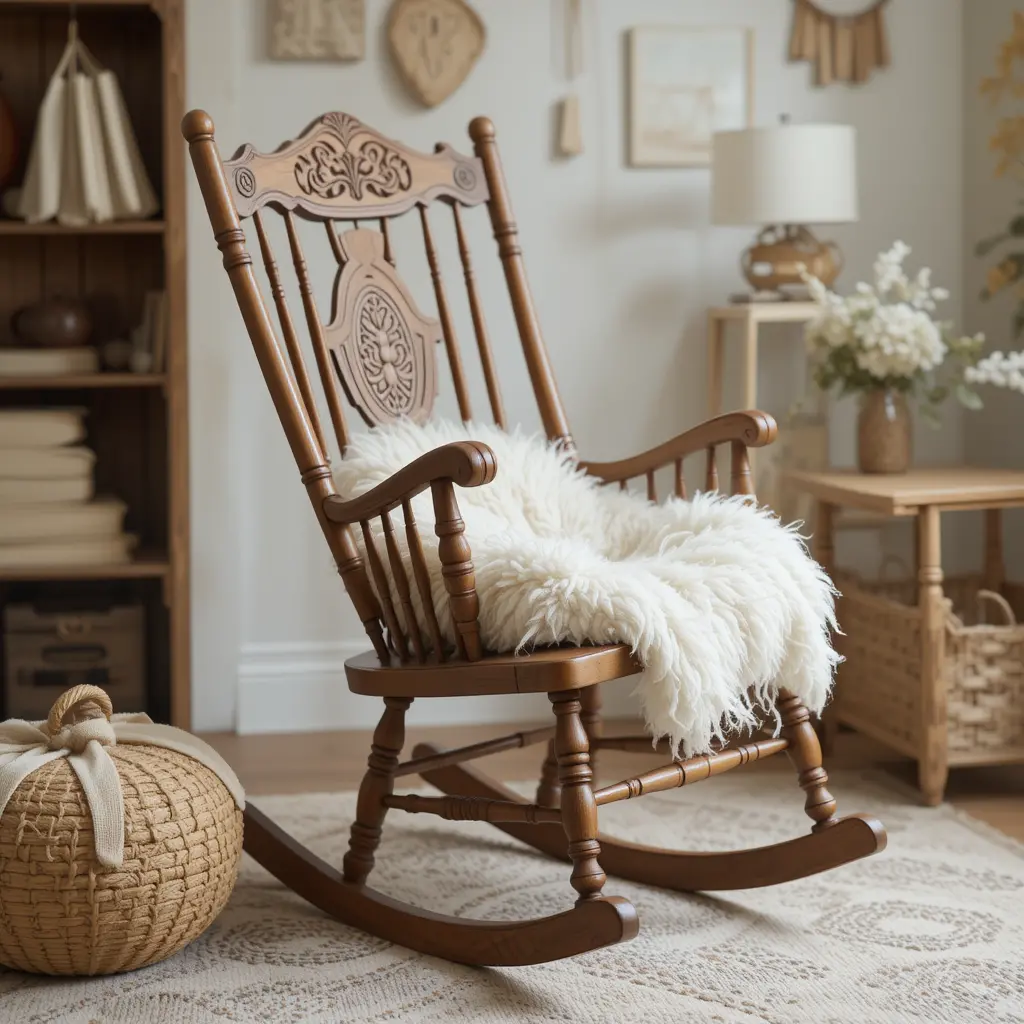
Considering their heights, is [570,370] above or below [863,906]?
above

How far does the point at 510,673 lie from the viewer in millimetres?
1654

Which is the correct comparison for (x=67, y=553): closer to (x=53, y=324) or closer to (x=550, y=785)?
(x=53, y=324)

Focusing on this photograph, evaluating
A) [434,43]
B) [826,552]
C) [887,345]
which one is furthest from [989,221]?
[434,43]

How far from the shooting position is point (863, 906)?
2.00 meters

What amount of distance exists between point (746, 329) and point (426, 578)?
136 centimetres

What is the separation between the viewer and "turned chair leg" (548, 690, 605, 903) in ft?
5.41

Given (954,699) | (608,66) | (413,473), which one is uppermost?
(608,66)

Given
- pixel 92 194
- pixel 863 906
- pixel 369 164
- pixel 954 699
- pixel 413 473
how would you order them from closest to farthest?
1. pixel 413 473
2. pixel 863 906
3. pixel 369 164
4. pixel 954 699
5. pixel 92 194

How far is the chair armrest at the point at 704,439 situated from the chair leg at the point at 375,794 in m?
0.50

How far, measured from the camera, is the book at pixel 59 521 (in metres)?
2.78

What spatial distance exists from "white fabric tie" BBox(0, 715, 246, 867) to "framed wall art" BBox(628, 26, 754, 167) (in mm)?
1695

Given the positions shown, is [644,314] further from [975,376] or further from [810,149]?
[975,376]

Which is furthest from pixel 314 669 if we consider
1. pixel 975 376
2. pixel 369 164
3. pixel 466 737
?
pixel 975 376

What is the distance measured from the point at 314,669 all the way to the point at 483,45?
136 centimetres
